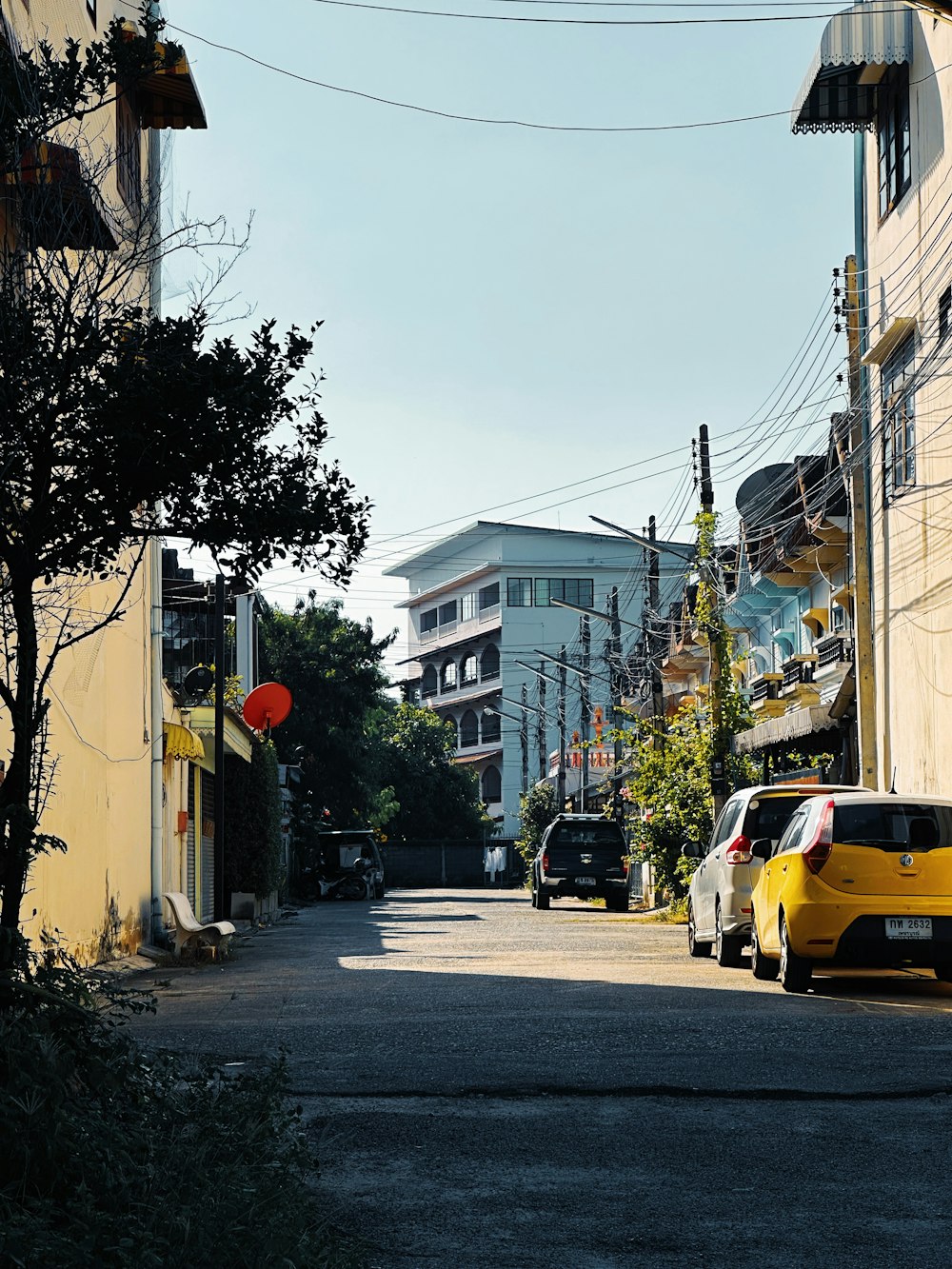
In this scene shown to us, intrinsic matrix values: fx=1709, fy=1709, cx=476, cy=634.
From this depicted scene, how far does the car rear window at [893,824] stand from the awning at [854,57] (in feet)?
47.8

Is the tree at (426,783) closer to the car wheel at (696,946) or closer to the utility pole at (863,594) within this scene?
the utility pole at (863,594)

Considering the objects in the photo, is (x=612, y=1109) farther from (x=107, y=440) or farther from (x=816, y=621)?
(x=816, y=621)

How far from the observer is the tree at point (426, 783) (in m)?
87.6

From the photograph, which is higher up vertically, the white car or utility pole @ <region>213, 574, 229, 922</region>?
utility pole @ <region>213, 574, 229, 922</region>

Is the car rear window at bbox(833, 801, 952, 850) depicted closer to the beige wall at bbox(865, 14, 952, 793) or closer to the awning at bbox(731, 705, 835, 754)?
the beige wall at bbox(865, 14, 952, 793)

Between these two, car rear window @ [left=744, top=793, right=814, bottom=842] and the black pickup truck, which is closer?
car rear window @ [left=744, top=793, right=814, bottom=842]

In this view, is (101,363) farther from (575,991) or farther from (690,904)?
(690,904)

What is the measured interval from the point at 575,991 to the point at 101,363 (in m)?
8.24

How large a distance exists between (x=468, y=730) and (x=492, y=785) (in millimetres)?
4238

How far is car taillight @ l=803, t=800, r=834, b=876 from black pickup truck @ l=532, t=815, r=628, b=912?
83.6ft

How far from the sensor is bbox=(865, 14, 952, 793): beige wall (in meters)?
23.6

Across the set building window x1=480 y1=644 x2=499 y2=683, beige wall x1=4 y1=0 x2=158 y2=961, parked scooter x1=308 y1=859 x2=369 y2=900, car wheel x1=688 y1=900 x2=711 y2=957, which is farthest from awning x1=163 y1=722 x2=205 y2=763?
building window x1=480 y1=644 x2=499 y2=683

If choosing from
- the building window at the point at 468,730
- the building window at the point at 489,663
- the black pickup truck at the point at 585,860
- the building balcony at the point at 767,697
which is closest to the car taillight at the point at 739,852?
the black pickup truck at the point at 585,860

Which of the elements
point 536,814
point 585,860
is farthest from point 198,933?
point 536,814
